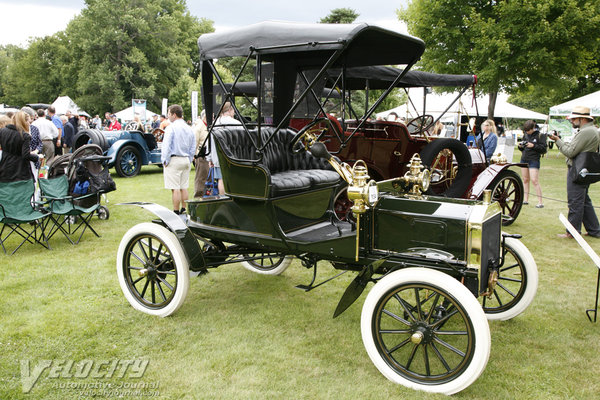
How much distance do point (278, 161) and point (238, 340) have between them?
1.89 m

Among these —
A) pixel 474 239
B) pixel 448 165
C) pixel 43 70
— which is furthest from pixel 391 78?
pixel 43 70

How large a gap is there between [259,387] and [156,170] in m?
12.0

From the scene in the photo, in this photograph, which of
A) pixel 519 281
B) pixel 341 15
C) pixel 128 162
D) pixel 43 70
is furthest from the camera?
pixel 43 70

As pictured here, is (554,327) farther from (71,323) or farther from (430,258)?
(71,323)

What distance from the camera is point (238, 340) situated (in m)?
3.36

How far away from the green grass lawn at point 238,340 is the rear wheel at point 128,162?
7.11 m

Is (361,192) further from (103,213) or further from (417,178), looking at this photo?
(103,213)

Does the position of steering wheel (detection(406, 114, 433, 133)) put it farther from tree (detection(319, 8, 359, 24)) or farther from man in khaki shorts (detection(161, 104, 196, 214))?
tree (detection(319, 8, 359, 24))

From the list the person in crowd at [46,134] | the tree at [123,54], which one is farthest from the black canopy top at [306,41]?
the tree at [123,54]

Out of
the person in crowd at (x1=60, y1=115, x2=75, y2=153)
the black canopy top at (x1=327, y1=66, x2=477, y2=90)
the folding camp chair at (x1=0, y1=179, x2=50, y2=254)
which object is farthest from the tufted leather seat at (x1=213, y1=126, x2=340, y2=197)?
the person in crowd at (x1=60, y1=115, x2=75, y2=153)

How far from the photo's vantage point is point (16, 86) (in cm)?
4966

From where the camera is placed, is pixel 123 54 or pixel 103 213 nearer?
pixel 103 213

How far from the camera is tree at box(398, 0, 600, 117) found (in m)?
15.0

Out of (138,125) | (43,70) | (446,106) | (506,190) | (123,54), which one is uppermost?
(123,54)
